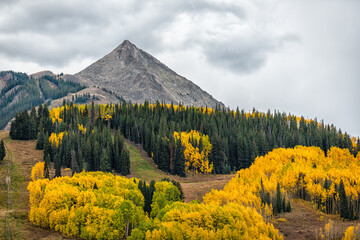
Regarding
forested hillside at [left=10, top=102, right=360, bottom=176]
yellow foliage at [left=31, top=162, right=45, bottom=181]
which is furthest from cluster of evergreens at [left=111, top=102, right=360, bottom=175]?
yellow foliage at [left=31, top=162, right=45, bottom=181]

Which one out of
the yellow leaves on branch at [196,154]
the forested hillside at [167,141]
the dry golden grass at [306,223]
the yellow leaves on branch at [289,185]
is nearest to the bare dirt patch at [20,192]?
the forested hillside at [167,141]

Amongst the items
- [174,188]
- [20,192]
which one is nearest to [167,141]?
[174,188]

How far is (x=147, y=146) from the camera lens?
167 meters

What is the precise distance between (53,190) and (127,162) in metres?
60.9

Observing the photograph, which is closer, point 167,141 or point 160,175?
point 160,175

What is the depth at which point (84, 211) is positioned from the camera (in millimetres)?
71312

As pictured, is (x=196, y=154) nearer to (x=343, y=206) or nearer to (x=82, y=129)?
(x=82, y=129)

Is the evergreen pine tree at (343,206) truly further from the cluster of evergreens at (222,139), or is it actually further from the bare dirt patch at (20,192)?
the cluster of evergreens at (222,139)

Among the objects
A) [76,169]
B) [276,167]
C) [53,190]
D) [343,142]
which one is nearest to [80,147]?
[76,169]

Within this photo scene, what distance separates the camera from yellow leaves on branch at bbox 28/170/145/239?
6875 cm

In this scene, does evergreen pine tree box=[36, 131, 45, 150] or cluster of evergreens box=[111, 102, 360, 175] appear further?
cluster of evergreens box=[111, 102, 360, 175]

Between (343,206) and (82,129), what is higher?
(82,129)

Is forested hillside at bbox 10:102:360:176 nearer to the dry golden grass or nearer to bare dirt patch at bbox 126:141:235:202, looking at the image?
bare dirt patch at bbox 126:141:235:202

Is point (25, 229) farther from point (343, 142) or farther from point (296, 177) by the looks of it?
point (343, 142)
